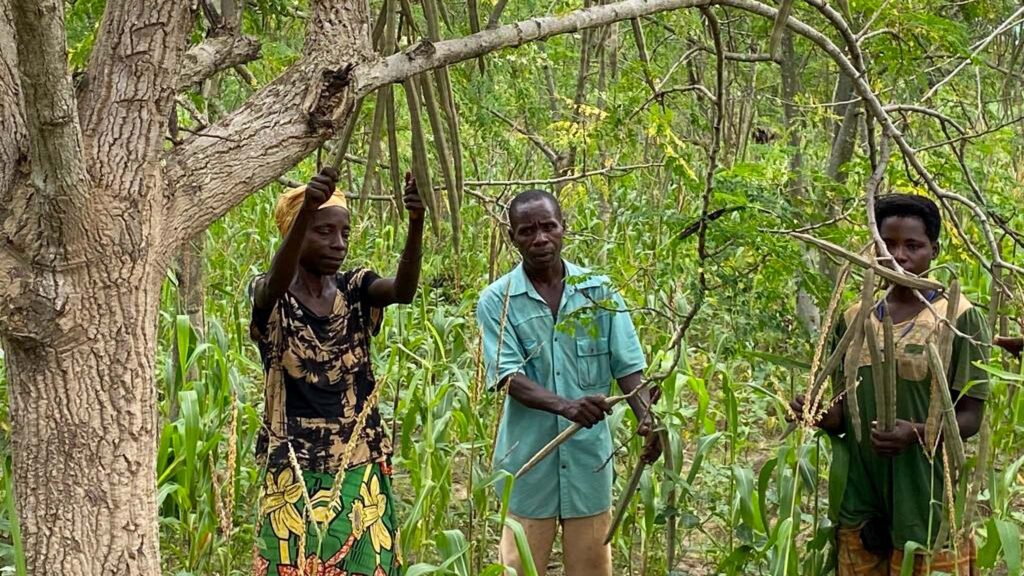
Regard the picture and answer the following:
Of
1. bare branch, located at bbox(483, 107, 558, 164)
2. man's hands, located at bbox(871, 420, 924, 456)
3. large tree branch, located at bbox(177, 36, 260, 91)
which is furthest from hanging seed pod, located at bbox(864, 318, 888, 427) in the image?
bare branch, located at bbox(483, 107, 558, 164)

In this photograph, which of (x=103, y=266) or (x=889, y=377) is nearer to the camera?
(x=103, y=266)

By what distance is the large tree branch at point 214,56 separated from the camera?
169cm

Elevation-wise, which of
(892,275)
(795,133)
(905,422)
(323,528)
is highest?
(795,133)

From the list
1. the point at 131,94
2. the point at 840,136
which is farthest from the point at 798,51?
the point at 131,94

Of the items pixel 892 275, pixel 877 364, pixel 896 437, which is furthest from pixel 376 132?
pixel 896 437

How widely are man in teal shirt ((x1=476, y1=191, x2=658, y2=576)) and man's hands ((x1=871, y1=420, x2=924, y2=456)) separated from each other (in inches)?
27.9

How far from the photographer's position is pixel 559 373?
2990 mm

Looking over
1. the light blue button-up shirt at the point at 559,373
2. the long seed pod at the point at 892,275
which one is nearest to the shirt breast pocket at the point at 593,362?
the light blue button-up shirt at the point at 559,373

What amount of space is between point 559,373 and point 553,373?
0.02 meters

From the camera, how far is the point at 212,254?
18.7ft

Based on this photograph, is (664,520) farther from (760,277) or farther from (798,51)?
(798,51)

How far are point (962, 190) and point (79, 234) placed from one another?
6.67 ft

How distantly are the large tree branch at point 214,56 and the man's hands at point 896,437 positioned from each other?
1453 mm

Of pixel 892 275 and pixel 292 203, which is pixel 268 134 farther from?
pixel 292 203
